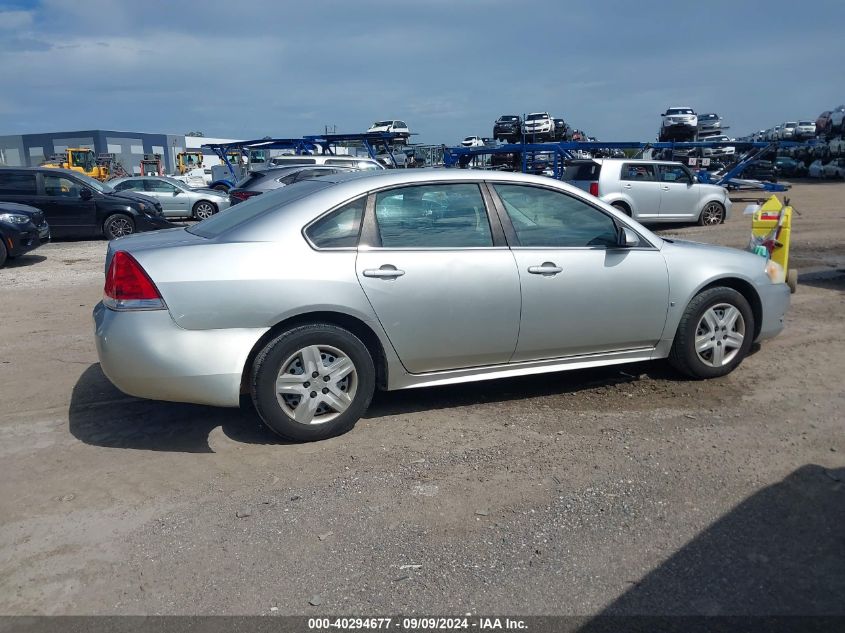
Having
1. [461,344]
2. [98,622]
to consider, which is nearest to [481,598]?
[98,622]

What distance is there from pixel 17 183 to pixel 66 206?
1074mm

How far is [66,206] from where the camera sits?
1537cm

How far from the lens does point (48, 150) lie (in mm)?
69125

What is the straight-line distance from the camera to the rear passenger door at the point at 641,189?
1622 cm

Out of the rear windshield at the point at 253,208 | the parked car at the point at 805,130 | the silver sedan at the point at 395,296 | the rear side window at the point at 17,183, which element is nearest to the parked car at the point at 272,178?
the rear side window at the point at 17,183

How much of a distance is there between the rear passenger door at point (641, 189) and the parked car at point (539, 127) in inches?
804

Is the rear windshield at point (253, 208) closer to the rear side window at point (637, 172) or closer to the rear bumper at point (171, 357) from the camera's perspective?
the rear bumper at point (171, 357)

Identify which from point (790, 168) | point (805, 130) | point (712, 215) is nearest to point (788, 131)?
point (805, 130)

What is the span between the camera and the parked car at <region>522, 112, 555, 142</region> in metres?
37.0

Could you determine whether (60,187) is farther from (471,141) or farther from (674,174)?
(471,141)

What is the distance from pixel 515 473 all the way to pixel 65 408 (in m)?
3.22

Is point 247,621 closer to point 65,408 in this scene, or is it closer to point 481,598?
point 481,598

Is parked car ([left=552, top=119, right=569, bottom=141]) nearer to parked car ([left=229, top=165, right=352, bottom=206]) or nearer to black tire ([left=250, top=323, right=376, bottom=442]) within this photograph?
parked car ([left=229, top=165, right=352, bottom=206])

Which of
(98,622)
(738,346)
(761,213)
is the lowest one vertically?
(98,622)
